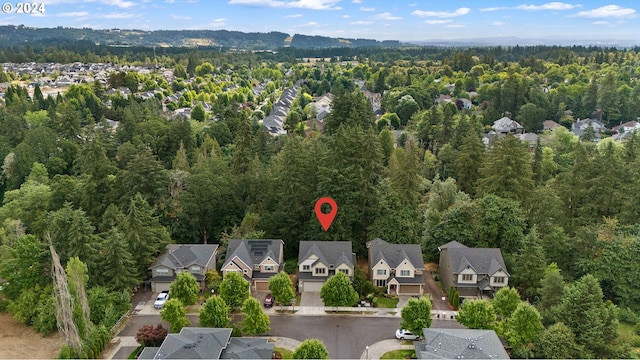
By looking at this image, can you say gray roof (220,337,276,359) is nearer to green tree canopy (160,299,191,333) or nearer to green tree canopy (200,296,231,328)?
green tree canopy (200,296,231,328)

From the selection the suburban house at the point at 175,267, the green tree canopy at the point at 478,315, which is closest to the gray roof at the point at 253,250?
the suburban house at the point at 175,267

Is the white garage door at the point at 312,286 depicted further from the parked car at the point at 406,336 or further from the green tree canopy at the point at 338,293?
the parked car at the point at 406,336

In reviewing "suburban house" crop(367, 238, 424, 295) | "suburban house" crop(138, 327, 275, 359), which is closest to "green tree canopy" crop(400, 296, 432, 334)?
"suburban house" crop(367, 238, 424, 295)

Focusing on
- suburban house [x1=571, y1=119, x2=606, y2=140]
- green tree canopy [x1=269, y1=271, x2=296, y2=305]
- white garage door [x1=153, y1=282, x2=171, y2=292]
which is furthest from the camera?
suburban house [x1=571, y1=119, x2=606, y2=140]

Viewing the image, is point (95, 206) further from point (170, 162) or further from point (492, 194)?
point (492, 194)

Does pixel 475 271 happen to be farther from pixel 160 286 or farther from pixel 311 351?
pixel 160 286
